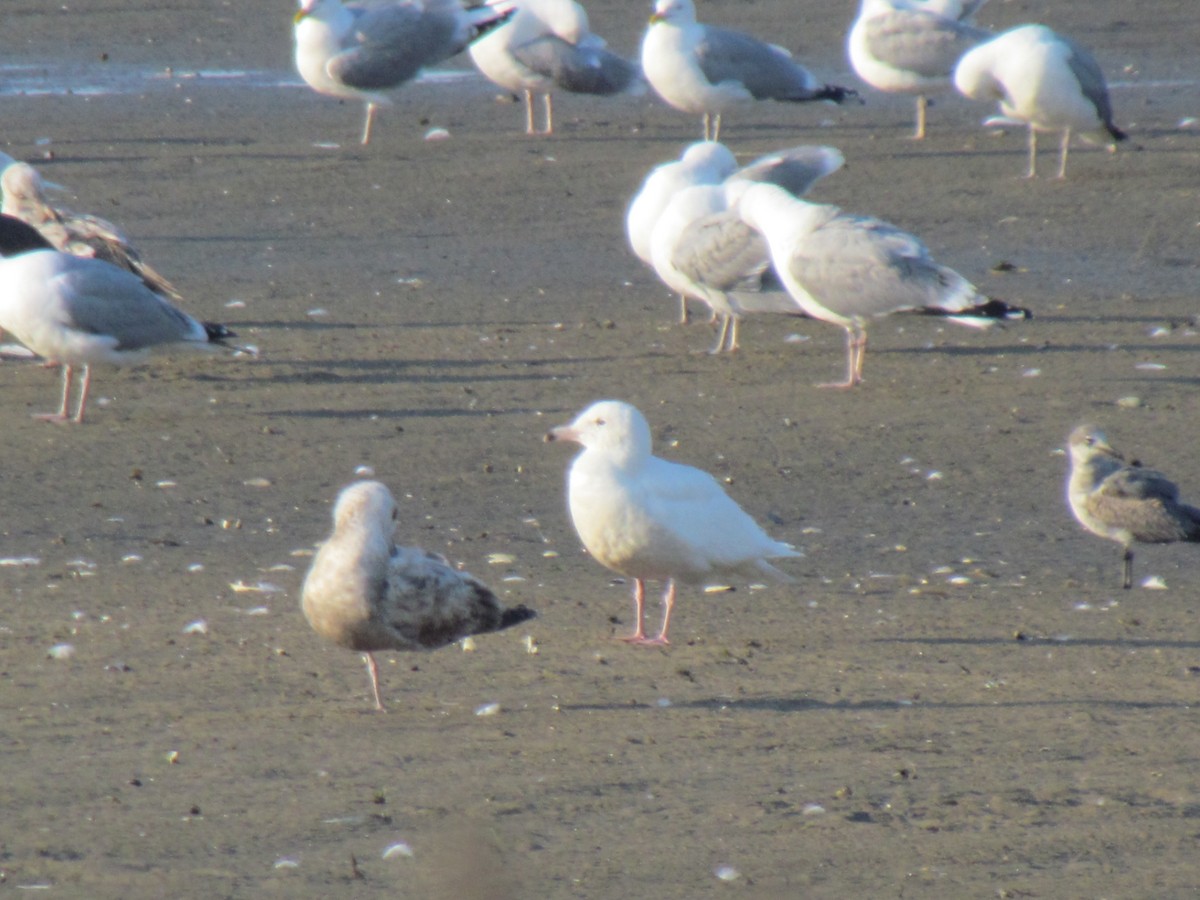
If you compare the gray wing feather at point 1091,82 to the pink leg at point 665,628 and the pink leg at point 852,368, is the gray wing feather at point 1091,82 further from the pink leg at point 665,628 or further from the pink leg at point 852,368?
the pink leg at point 665,628

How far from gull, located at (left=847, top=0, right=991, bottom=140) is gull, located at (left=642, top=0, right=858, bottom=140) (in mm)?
863

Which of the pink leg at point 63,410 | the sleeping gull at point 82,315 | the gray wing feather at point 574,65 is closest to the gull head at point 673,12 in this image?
the gray wing feather at point 574,65

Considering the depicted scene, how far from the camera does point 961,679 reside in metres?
5.77

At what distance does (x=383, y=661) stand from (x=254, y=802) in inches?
51.7

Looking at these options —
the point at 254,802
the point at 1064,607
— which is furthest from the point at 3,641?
the point at 1064,607

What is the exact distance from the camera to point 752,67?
16.4 meters

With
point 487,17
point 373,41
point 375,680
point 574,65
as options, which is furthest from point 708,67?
point 375,680

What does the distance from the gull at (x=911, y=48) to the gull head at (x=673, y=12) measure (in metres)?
1.78

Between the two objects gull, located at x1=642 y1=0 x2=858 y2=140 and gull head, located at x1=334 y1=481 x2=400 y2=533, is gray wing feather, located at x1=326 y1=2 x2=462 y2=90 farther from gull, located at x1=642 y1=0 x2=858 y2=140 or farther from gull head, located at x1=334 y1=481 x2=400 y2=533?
gull head, located at x1=334 y1=481 x2=400 y2=533

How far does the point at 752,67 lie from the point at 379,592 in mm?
11831

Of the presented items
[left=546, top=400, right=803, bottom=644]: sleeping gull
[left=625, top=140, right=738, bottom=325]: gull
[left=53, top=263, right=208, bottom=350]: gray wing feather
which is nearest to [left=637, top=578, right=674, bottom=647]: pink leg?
[left=546, top=400, right=803, bottom=644]: sleeping gull

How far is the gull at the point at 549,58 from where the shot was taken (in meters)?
17.4

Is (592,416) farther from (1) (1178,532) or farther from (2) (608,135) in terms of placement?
(2) (608,135)

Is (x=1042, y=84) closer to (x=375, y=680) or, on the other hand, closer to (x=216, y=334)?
(x=216, y=334)
